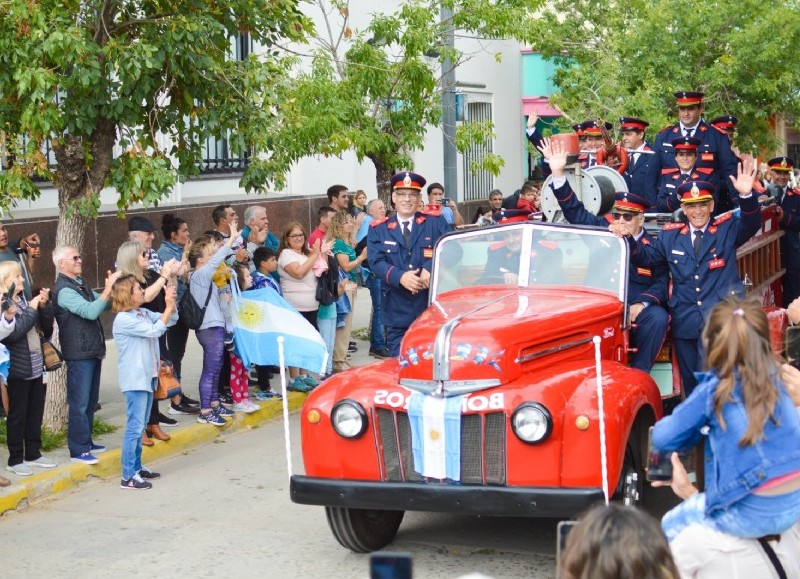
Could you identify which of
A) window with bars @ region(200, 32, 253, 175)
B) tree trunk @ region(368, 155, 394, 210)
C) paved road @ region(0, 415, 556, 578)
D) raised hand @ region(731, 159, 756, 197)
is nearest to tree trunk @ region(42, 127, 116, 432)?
paved road @ region(0, 415, 556, 578)

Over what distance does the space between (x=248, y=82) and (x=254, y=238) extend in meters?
2.50

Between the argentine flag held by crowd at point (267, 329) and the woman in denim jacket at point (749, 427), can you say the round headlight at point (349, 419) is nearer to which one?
the woman in denim jacket at point (749, 427)

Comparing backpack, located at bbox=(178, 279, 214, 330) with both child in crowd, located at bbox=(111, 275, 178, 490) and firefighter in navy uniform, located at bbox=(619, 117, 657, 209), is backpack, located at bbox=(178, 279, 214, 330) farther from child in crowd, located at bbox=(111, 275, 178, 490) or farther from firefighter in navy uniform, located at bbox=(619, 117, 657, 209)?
firefighter in navy uniform, located at bbox=(619, 117, 657, 209)

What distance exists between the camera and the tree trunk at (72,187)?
35.1 feet

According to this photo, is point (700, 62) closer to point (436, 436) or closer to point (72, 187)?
point (72, 187)

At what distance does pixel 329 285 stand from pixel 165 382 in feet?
9.73

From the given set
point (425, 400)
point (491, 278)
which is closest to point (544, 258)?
point (491, 278)

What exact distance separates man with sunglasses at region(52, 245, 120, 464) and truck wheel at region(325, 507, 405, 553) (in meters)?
2.96

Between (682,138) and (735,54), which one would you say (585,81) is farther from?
(682,138)

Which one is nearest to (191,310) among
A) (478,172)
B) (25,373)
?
(25,373)

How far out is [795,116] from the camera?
1000 inches

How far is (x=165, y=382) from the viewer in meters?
10.5

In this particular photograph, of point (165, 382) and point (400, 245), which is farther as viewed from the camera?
point (165, 382)

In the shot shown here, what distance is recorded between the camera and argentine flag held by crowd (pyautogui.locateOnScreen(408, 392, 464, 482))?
7152 mm
